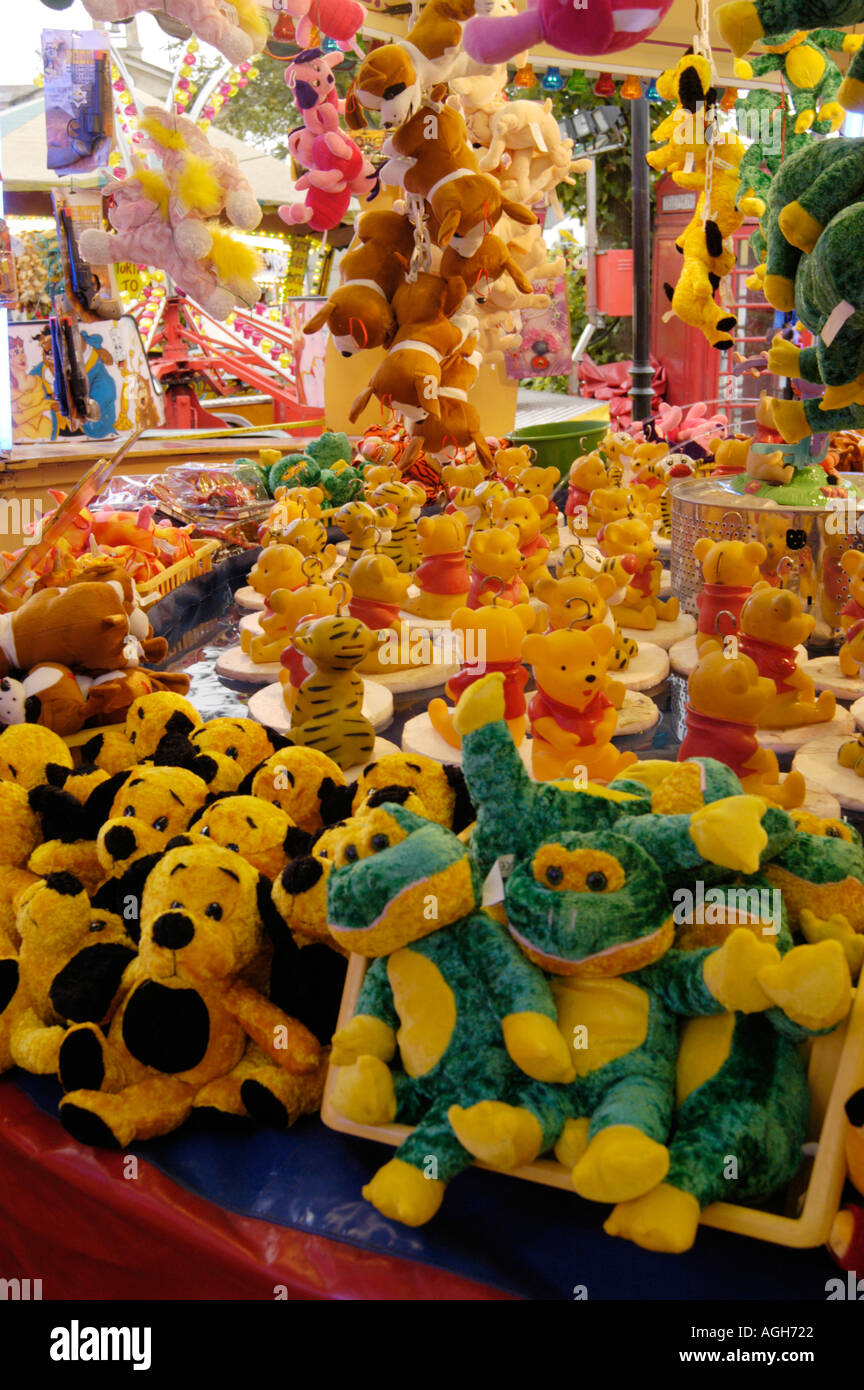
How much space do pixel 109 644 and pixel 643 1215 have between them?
4.93 feet

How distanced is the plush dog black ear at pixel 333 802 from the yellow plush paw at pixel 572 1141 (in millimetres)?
599

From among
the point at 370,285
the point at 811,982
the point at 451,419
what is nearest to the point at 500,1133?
the point at 811,982

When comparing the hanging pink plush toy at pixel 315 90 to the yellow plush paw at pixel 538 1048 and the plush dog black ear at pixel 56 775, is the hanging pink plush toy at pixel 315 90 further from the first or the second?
the yellow plush paw at pixel 538 1048

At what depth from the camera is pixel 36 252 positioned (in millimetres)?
7586

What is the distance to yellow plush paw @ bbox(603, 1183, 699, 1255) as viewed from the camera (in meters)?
0.87

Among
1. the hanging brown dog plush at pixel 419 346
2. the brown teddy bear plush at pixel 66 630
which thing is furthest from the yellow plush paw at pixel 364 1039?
the hanging brown dog plush at pixel 419 346

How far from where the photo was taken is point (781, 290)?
→ 1853 millimetres

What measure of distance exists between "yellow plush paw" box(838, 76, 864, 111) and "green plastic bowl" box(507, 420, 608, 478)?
10.3 ft

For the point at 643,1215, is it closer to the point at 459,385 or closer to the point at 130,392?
the point at 459,385

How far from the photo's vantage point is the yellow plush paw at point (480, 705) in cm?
103

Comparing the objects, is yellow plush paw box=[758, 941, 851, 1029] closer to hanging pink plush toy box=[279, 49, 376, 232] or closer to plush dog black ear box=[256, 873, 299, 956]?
plush dog black ear box=[256, 873, 299, 956]

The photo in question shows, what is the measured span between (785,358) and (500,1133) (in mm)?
1456

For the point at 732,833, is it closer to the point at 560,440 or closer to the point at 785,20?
the point at 785,20

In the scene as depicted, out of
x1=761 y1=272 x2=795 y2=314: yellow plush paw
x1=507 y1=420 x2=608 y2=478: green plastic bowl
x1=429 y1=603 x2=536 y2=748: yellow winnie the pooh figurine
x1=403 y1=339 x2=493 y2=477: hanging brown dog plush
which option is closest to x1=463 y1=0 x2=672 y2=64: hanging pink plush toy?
x1=761 y1=272 x2=795 y2=314: yellow plush paw
